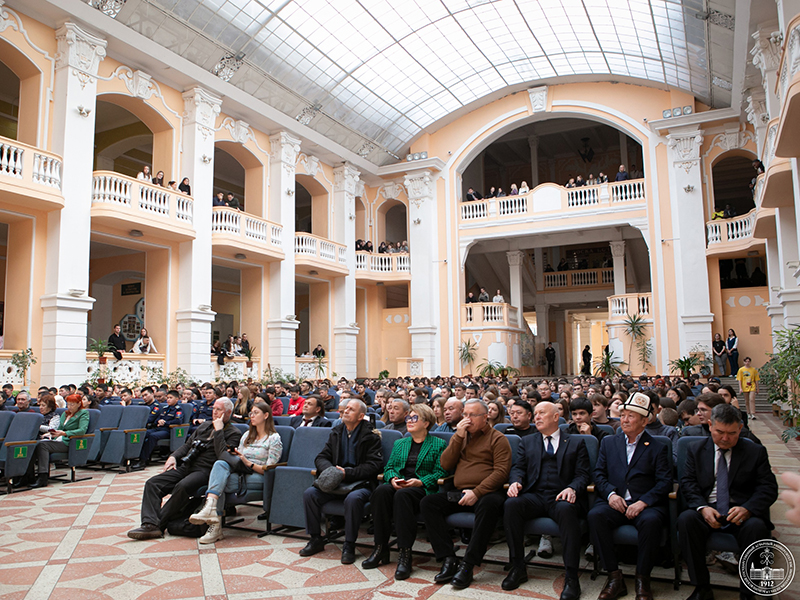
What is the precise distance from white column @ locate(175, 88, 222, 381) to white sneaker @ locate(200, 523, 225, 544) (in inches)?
401

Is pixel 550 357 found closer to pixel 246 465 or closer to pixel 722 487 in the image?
pixel 246 465

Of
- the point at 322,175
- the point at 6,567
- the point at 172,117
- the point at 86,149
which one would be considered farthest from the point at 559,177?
the point at 6,567

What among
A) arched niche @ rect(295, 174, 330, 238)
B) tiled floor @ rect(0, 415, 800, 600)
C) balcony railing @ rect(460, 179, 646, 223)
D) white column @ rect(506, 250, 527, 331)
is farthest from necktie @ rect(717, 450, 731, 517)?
white column @ rect(506, 250, 527, 331)

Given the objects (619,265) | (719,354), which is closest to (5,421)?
(719,354)

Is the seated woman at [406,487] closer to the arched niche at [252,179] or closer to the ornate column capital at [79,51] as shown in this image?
the ornate column capital at [79,51]

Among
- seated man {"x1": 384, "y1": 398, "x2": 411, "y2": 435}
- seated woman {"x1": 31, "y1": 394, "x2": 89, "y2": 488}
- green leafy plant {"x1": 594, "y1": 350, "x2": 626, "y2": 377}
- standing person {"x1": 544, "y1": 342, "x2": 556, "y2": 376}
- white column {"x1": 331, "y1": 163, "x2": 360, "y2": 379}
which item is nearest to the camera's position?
seated man {"x1": 384, "y1": 398, "x2": 411, "y2": 435}

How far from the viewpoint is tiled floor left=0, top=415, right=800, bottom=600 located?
13.1 ft

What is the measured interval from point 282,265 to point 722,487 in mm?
15298

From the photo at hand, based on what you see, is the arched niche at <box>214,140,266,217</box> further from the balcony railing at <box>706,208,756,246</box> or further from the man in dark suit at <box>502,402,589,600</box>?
the man in dark suit at <box>502,402,589,600</box>

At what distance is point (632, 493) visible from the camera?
420 cm

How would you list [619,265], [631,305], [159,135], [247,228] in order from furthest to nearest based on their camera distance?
[619,265], [631,305], [247,228], [159,135]

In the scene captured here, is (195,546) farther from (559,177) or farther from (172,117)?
(559,177)

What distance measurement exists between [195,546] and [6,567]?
132 centimetres

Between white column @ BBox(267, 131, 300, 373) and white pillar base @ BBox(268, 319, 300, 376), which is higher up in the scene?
white column @ BBox(267, 131, 300, 373)
